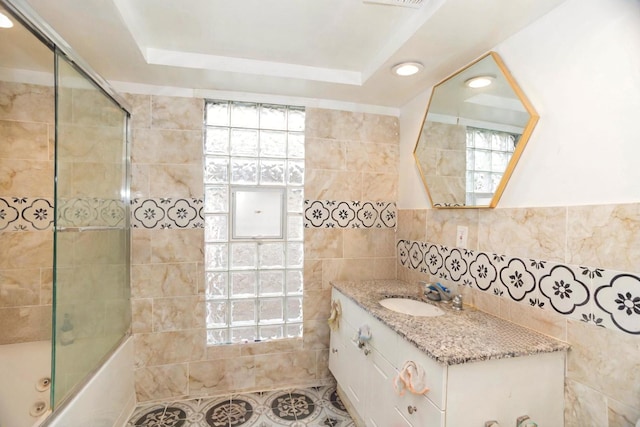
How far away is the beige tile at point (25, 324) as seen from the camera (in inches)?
67.7

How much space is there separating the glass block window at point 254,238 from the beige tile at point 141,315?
355 mm

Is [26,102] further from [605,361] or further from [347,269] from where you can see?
[605,361]

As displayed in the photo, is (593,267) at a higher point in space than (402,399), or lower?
higher

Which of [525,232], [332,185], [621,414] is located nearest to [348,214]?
[332,185]

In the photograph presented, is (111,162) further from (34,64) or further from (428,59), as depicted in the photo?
(428,59)

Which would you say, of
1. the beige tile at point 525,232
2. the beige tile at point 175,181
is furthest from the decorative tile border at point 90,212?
the beige tile at point 525,232

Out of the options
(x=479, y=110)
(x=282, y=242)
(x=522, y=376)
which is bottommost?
(x=522, y=376)

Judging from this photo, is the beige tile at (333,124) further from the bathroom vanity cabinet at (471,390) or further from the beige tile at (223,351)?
the beige tile at (223,351)

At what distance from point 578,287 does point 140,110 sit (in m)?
2.45

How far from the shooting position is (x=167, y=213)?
77.6 inches

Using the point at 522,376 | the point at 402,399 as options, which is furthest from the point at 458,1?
the point at 402,399

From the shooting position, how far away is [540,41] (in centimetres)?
125

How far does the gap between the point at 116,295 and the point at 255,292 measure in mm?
820

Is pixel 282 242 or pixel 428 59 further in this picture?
pixel 282 242
